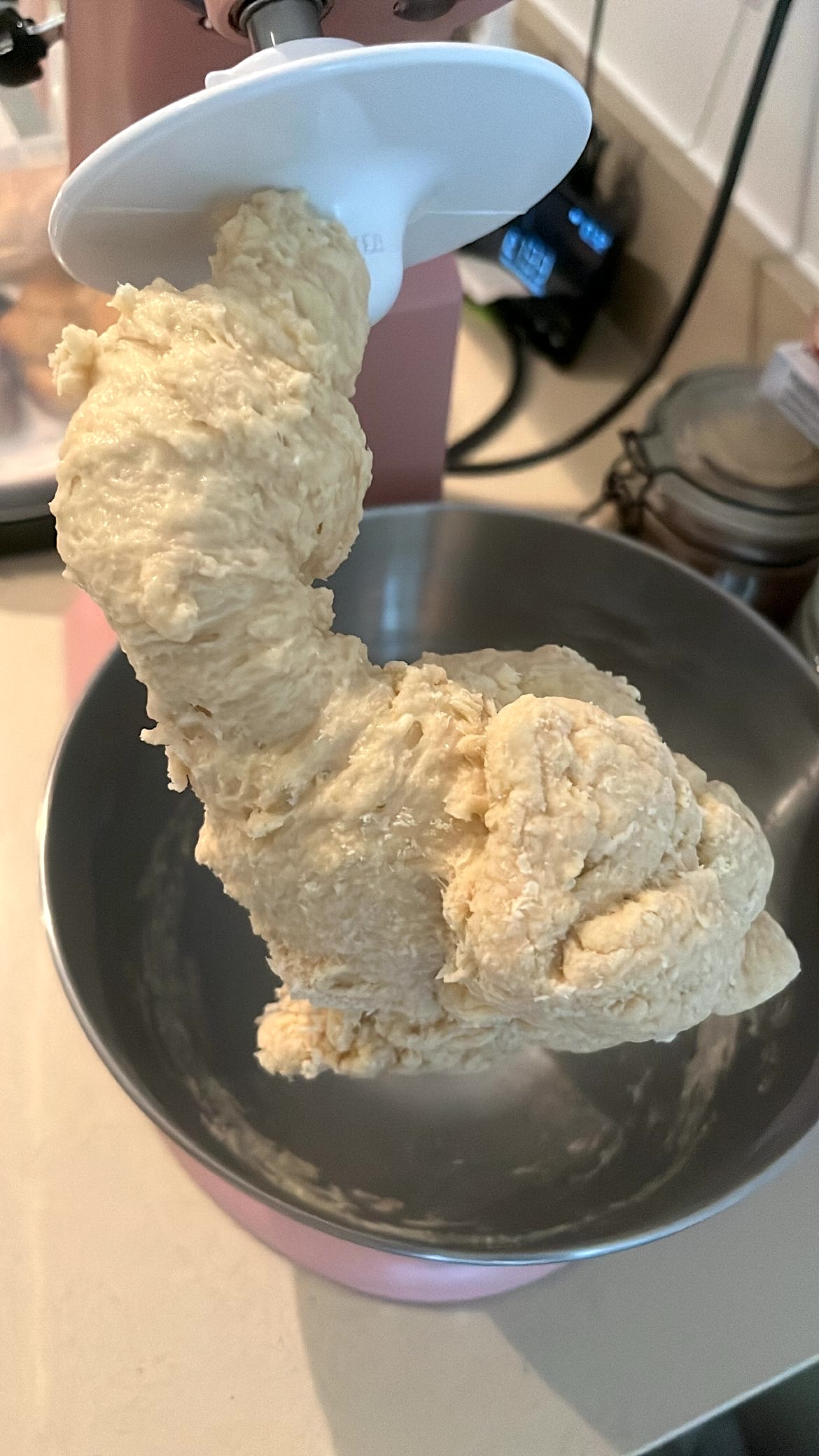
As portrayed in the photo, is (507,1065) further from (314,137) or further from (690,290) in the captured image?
(690,290)

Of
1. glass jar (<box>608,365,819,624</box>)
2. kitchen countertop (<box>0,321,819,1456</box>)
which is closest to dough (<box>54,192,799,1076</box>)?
kitchen countertop (<box>0,321,819,1456</box>)

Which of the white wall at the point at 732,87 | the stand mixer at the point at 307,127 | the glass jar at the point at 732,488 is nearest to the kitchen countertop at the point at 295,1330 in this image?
the glass jar at the point at 732,488

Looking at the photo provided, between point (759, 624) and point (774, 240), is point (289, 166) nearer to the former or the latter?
point (759, 624)

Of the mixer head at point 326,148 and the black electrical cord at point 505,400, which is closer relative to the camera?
the mixer head at point 326,148

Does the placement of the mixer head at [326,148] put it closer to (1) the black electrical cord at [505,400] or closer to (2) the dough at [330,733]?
(2) the dough at [330,733]

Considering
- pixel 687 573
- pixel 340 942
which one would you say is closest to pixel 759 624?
pixel 687 573

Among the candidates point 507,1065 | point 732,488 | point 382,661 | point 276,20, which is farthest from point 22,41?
point 507,1065
